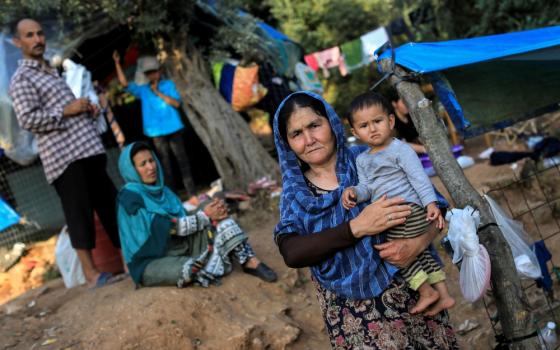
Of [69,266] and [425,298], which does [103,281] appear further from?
[425,298]

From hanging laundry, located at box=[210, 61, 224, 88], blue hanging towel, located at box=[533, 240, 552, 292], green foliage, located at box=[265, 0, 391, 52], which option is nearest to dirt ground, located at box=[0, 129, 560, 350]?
blue hanging towel, located at box=[533, 240, 552, 292]

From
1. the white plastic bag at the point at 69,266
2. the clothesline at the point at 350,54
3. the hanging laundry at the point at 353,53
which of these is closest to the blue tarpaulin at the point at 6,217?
the white plastic bag at the point at 69,266

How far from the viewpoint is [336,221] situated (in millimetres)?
1952

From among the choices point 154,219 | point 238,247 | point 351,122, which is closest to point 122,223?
point 154,219

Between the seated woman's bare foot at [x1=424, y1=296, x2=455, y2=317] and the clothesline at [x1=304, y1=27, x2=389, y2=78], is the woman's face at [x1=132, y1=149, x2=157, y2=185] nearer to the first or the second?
the seated woman's bare foot at [x1=424, y1=296, x2=455, y2=317]

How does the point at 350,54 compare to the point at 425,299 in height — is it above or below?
above

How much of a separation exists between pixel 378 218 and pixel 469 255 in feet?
1.83

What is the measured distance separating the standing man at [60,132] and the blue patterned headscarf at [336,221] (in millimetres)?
2575

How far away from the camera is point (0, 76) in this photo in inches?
197

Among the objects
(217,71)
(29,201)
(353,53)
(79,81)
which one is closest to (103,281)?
(79,81)

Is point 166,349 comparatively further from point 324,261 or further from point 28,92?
point 28,92

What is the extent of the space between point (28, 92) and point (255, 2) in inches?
364

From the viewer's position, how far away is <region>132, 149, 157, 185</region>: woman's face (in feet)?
12.5

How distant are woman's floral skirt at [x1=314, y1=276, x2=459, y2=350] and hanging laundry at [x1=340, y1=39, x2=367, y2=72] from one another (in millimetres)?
8679
